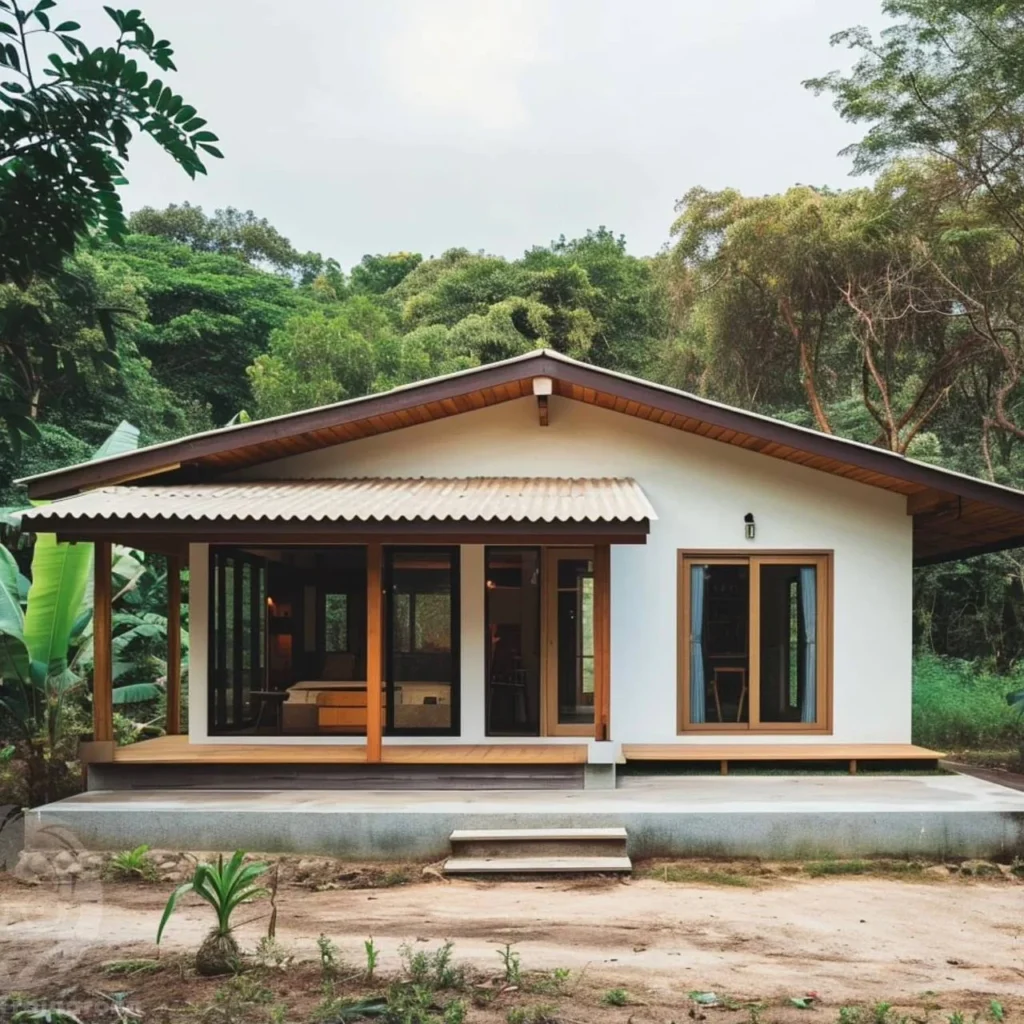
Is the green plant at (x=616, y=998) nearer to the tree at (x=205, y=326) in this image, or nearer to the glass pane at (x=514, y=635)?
the glass pane at (x=514, y=635)

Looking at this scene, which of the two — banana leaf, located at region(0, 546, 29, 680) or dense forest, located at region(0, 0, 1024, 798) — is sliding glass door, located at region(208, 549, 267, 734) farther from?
banana leaf, located at region(0, 546, 29, 680)

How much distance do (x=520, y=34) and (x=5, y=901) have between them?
32371 mm

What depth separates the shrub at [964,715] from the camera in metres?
14.2

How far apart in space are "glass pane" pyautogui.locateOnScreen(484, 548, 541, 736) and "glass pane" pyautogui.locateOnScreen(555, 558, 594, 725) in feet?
0.75

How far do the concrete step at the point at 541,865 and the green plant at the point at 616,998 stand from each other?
2581mm

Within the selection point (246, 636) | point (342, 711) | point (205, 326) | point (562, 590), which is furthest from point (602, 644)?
point (205, 326)

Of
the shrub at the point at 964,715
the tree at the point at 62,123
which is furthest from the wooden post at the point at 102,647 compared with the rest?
the shrub at the point at 964,715

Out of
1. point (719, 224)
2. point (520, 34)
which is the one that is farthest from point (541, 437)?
point (520, 34)

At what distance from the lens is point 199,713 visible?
403 inches

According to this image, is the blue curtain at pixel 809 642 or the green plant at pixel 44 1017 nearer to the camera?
the green plant at pixel 44 1017

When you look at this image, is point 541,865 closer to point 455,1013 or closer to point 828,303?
point 455,1013

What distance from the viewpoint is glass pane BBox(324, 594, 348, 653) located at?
10930 mm

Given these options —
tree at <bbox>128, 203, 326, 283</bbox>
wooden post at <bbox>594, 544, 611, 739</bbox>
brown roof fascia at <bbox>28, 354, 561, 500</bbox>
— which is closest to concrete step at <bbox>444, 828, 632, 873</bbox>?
wooden post at <bbox>594, 544, 611, 739</bbox>

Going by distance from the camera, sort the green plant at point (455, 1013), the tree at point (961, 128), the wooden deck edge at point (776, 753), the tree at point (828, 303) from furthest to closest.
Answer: the tree at point (828, 303) → the tree at point (961, 128) → the wooden deck edge at point (776, 753) → the green plant at point (455, 1013)
